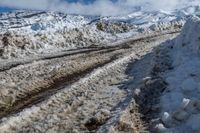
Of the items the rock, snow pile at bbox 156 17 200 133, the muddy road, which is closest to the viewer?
snow pile at bbox 156 17 200 133

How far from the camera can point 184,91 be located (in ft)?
59.8

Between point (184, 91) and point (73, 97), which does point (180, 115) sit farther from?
point (73, 97)

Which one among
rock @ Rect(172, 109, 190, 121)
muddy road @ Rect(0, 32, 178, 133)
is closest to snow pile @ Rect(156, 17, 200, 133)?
rock @ Rect(172, 109, 190, 121)

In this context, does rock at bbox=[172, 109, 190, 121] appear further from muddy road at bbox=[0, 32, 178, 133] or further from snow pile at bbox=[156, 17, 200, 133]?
muddy road at bbox=[0, 32, 178, 133]

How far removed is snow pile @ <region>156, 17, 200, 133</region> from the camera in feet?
50.1

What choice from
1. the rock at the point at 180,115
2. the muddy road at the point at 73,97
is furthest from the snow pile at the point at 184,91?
the muddy road at the point at 73,97

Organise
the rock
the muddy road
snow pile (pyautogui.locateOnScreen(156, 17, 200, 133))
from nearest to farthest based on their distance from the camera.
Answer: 1. snow pile (pyautogui.locateOnScreen(156, 17, 200, 133))
2. the rock
3. the muddy road

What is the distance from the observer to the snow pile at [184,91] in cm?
1526

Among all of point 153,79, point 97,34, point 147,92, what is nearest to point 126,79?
point 153,79

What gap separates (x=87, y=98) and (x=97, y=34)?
1524 inches

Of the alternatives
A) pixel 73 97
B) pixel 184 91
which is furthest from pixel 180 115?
pixel 73 97

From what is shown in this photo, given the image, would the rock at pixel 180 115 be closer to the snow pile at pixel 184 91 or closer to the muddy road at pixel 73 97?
the snow pile at pixel 184 91

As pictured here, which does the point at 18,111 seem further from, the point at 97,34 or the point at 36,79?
the point at 97,34

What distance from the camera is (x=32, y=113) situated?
17766mm
